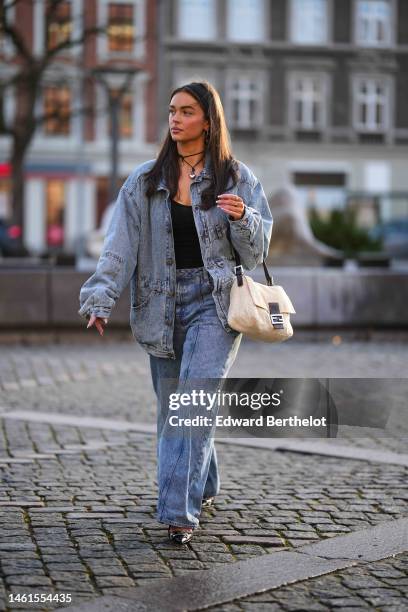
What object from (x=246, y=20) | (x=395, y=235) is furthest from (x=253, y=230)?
(x=246, y=20)

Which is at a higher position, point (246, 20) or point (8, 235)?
point (246, 20)

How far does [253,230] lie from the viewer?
4.67 metres

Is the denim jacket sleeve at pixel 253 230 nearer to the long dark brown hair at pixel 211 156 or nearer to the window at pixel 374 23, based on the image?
the long dark brown hair at pixel 211 156

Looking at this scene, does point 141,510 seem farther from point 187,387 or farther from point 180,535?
point 187,387

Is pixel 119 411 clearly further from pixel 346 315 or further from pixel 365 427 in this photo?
pixel 346 315

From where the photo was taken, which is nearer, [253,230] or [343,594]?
[343,594]

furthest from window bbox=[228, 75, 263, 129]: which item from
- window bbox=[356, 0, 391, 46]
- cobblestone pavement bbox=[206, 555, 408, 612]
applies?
cobblestone pavement bbox=[206, 555, 408, 612]

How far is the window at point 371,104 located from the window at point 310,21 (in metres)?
2.13

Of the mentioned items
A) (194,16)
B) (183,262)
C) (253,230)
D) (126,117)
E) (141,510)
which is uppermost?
(194,16)

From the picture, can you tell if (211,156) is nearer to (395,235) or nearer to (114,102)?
(114,102)

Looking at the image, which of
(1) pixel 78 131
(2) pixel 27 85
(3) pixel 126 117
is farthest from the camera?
(3) pixel 126 117

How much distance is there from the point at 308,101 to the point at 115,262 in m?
42.3

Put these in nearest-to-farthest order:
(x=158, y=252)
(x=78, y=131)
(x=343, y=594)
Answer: (x=343, y=594) → (x=158, y=252) → (x=78, y=131)

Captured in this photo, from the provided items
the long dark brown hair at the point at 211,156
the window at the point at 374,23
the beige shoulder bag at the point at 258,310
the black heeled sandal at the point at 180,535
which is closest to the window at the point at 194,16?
the window at the point at 374,23
